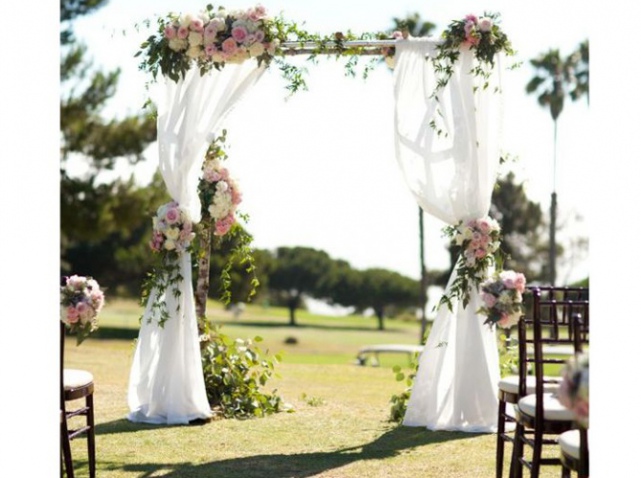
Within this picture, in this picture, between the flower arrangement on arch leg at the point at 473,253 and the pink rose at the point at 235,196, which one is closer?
the flower arrangement on arch leg at the point at 473,253

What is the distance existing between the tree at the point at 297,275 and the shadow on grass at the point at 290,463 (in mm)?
32744

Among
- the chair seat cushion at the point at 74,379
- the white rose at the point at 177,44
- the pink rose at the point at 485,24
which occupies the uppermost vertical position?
the pink rose at the point at 485,24

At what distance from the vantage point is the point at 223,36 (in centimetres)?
569

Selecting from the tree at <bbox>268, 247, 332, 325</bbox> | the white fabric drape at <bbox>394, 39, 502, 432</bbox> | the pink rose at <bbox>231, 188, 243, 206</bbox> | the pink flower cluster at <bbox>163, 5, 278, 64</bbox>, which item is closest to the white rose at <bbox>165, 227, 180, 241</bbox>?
the pink rose at <bbox>231, 188, 243, 206</bbox>

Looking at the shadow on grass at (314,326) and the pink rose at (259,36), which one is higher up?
the pink rose at (259,36)

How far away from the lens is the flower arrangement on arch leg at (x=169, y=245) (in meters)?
5.72

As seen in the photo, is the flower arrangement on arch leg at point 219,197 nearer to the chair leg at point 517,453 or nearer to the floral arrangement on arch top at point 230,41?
the floral arrangement on arch top at point 230,41

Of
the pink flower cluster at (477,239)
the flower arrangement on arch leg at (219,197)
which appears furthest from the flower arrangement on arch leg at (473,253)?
the flower arrangement on arch leg at (219,197)

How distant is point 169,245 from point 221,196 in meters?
0.46

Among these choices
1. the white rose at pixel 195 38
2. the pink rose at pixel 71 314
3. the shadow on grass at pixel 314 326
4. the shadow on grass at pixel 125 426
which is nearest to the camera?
Answer: the pink rose at pixel 71 314

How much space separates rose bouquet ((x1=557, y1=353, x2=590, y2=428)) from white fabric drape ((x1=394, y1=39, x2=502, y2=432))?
2.95 m

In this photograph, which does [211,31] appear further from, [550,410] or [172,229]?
[550,410]

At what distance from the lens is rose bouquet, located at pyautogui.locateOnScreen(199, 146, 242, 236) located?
19.3 ft

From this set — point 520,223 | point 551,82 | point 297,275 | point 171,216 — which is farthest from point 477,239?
point 297,275
